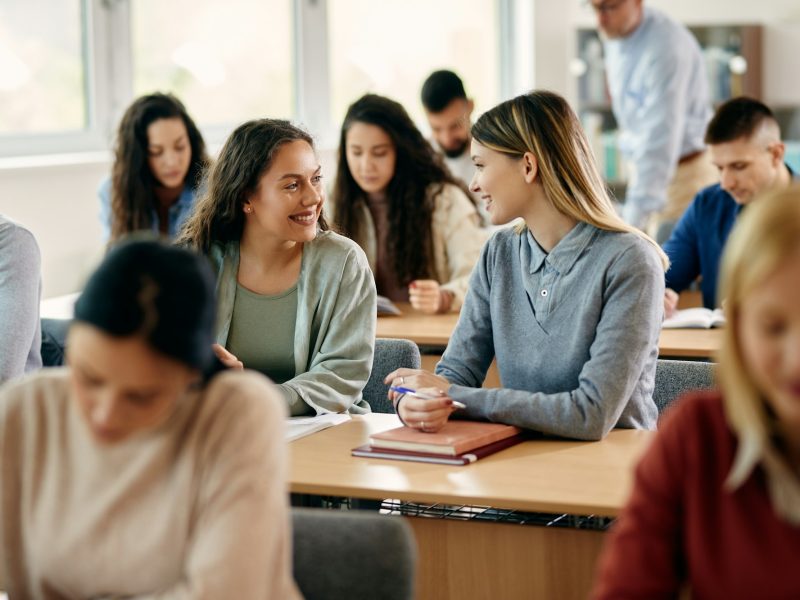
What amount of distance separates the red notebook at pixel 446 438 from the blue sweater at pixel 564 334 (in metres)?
0.05

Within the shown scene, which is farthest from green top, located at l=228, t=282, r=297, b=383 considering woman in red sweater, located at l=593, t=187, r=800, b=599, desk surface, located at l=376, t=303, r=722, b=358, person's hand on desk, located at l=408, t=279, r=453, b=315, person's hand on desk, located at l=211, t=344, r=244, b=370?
woman in red sweater, located at l=593, t=187, r=800, b=599

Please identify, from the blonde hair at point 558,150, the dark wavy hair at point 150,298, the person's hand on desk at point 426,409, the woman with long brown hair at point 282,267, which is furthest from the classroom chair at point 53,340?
the dark wavy hair at point 150,298

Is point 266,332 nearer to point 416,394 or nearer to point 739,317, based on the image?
point 416,394

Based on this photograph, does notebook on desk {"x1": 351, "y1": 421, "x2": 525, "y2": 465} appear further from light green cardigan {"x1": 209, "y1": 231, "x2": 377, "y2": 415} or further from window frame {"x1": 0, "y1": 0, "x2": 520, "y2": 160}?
window frame {"x1": 0, "y1": 0, "x2": 520, "y2": 160}

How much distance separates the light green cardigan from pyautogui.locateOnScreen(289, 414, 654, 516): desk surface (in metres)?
Answer: 0.29

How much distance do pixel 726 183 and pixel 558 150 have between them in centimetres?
157

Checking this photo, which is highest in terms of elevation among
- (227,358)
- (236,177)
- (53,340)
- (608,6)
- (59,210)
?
(608,6)

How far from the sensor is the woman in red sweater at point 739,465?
3.86ft

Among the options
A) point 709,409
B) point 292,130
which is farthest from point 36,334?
point 709,409

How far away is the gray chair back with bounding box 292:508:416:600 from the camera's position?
157 cm

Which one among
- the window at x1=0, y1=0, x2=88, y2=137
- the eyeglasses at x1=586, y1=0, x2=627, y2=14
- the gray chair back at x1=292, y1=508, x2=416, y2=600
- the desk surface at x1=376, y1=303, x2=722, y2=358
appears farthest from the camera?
the eyeglasses at x1=586, y1=0, x2=627, y2=14

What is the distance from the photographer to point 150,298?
1300mm

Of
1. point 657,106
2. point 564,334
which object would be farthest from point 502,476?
point 657,106

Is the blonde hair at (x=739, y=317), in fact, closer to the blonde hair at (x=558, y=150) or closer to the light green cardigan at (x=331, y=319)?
the blonde hair at (x=558, y=150)
